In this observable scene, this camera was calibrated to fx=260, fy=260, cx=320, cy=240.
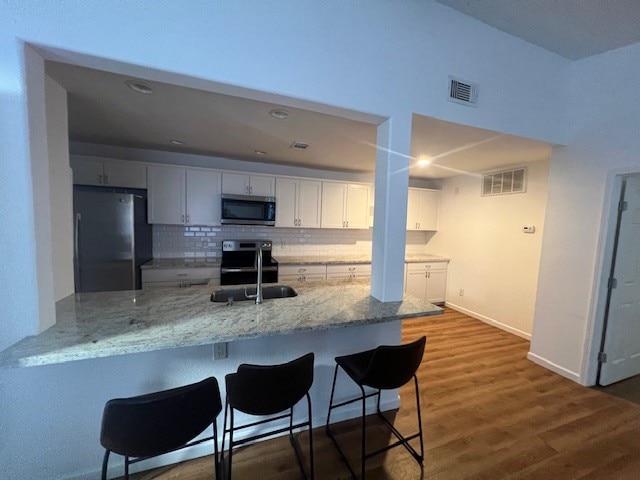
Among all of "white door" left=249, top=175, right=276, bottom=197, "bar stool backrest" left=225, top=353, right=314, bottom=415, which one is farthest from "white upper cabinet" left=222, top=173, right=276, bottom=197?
"bar stool backrest" left=225, top=353, right=314, bottom=415

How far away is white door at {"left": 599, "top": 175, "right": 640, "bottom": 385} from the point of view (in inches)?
96.4

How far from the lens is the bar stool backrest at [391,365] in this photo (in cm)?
148

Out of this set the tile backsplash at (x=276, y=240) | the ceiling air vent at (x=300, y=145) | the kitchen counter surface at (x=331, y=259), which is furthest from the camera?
the kitchen counter surface at (x=331, y=259)

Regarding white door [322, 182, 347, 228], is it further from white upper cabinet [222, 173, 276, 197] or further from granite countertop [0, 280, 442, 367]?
granite countertop [0, 280, 442, 367]

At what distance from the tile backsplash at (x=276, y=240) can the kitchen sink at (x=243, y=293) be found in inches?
76.9

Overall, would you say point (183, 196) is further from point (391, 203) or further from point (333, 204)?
point (391, 203)

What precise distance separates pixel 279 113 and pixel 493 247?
3748 mm

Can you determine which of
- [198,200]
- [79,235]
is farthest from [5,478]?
[198,200]

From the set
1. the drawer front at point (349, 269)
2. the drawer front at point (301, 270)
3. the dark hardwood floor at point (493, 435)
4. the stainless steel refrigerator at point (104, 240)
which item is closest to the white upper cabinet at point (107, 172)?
the stainless steel refrigerator at point (104, 240)

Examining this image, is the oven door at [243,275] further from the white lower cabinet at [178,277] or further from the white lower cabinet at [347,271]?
the white lower cabinet at [347,271]

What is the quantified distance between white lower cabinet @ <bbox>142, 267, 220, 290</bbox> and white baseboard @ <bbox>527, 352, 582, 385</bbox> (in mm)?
3996

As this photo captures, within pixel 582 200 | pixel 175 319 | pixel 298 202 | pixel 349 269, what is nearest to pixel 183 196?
pixel 298 202

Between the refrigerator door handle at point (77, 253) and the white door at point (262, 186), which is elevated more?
the white door at point (262, 186)

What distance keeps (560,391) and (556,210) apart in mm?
1806
